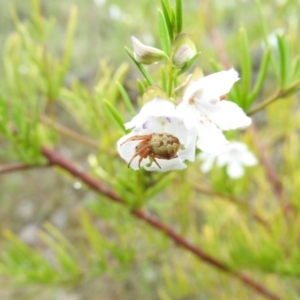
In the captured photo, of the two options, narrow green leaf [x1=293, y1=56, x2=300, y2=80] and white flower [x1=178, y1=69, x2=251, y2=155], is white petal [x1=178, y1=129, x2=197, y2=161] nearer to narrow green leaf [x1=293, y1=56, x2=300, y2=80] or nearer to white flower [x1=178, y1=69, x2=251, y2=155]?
white flower [x1=178, y1=69, x2=251, y2=155]

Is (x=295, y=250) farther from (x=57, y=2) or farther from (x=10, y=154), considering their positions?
(x=57, y=2)

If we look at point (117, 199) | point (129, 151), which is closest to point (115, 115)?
point (129, 151)

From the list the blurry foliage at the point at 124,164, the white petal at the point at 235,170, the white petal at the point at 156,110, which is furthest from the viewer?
the white petal at the point at 235,170

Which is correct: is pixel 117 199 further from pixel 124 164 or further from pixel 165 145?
pixel 165 145

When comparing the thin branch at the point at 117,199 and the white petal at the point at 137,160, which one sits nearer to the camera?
the white petal at the point at 137,160

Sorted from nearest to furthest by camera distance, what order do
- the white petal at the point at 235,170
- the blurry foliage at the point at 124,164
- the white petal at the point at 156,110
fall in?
the white petal at the point at 156,110, the blurry foliage at the point at 124,164, the white petal at the point at 235,170

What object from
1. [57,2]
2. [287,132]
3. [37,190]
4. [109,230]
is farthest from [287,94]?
[57,2]

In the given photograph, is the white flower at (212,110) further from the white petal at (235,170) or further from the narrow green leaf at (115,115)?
the white petal at (235,170)

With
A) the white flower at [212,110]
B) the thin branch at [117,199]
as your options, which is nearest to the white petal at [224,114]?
the white flower at [212,110]
